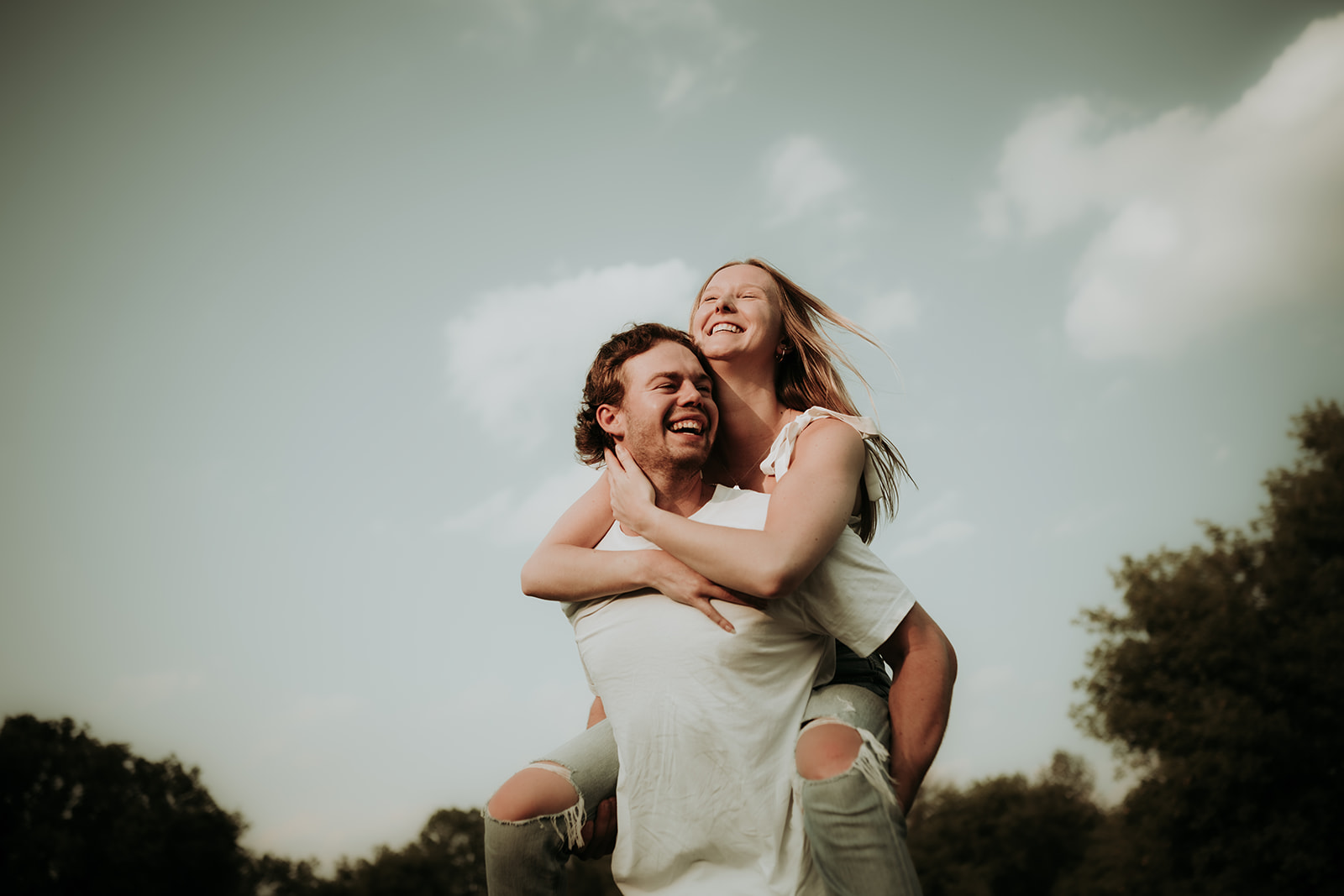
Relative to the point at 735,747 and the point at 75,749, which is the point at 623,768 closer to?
the point at 735,747

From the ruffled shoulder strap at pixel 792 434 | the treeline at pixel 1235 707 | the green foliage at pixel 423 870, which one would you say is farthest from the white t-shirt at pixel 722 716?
the green foliage at pixel 423 870

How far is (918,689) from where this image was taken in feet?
10.7

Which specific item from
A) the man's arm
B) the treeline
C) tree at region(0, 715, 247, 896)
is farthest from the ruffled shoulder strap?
tree at region(0, 715, 247, 896)

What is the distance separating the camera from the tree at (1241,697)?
56.7ft

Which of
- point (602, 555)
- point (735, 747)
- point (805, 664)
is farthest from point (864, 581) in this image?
point (602, 555)

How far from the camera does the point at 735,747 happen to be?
119 inches

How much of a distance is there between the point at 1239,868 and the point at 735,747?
19.9 m

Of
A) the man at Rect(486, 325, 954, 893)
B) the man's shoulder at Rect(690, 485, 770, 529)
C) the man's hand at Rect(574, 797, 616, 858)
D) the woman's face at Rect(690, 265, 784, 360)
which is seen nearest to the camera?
the man at Rect(486, 325, 954, 893)

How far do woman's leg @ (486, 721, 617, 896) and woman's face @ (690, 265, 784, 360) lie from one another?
2.07 meters

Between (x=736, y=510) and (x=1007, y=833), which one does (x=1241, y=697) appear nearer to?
(x=736, y=510)

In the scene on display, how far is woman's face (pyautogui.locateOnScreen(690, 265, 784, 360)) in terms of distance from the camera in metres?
4.25

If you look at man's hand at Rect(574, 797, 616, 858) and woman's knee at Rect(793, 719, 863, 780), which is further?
man's hand at Rect(574, 797, 616, 858)

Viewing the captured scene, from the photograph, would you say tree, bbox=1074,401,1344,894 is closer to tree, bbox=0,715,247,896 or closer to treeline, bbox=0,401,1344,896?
treeline, bbox=0,401,1344,896

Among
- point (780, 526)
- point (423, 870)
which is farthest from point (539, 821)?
point (423, 870)
